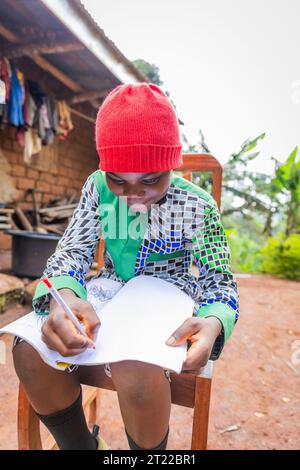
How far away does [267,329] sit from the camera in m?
3.19

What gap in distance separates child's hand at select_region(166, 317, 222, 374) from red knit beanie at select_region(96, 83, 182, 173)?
1.27 feet

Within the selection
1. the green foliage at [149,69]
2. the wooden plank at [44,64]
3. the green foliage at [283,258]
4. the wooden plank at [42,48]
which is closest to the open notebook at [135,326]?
the wooden plank at [42,48]

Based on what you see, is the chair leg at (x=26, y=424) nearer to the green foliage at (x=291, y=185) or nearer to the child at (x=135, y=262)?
the child at (x=135, y=262)

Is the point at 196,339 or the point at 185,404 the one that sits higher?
the point at 196,339

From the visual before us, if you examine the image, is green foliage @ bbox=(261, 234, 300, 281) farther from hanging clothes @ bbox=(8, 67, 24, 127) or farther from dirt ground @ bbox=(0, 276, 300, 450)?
hanging clothes @ bbox=(8, 67, 24, 127)

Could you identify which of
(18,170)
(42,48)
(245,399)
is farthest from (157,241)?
(18,170)

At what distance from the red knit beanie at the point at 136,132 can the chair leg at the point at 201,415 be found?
558 mm

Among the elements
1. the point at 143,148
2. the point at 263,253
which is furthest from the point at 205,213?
the point at 263,253

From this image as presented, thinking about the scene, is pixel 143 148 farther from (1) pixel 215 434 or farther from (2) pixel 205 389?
(1) pixel 215 434

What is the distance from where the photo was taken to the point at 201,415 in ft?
2.73

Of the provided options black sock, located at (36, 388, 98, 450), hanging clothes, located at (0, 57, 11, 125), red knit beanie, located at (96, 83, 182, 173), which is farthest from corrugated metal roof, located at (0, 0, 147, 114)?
black sock, located at (36, 388, 98, 450)

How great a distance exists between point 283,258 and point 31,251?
453 cm

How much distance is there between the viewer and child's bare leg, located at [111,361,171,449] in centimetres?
69

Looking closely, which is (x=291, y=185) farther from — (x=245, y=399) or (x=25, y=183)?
(x=245, y=399)
